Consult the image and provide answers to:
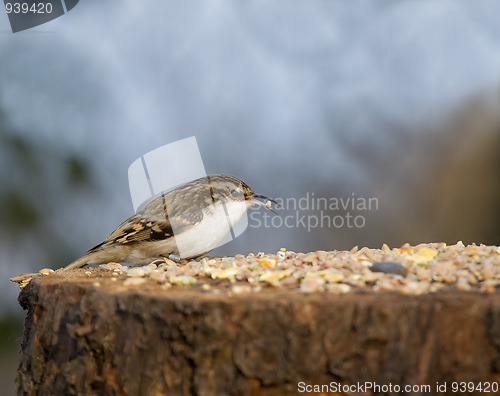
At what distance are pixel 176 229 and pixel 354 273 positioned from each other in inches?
51.4

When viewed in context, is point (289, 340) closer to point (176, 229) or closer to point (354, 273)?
point (354, 273)

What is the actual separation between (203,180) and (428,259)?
1548mm

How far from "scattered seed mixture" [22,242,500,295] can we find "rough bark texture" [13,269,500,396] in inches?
4.8

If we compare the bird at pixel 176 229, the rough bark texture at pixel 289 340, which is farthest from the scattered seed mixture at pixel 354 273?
the bird at pixel 176 229

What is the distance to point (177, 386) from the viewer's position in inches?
64.9

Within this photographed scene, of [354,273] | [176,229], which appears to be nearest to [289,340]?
[354,273]

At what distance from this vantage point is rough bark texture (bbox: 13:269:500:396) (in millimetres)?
1521

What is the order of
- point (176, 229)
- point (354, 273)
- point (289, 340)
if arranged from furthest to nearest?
point (176, 229)
point (354, 273)
point (289, 340)

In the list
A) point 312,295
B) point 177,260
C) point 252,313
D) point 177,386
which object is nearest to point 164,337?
point 177,386

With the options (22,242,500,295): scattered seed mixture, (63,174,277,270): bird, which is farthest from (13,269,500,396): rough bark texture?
(63,174,277,270): bird

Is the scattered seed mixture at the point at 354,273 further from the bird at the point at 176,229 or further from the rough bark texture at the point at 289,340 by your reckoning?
the bird at the point at 176,229

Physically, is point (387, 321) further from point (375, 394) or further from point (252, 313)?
point (252, 313)

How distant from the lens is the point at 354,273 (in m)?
2.00

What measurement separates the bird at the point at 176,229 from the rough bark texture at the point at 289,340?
1.30 meters
